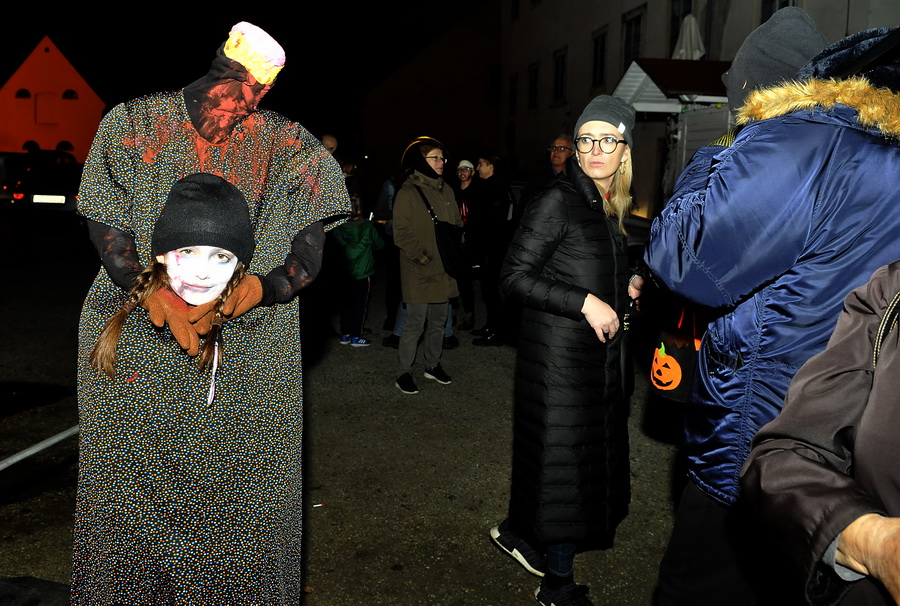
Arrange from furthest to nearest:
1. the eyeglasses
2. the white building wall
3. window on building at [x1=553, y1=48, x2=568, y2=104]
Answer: window on building at [x1=553, y1=48, x2=568, y2=104], the white building wall, the eyeglasses

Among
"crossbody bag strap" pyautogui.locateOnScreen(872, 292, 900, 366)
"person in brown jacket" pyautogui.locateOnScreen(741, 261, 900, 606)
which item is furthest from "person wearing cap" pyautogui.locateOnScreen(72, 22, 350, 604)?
"crossbody bag strap" pyautogui.locateOnScreen(872, 292, 900, 366)

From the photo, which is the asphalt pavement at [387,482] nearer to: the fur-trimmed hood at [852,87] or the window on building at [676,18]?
the fur-trimmed hood at [852,87]

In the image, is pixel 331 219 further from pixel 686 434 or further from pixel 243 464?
pixel 686 434

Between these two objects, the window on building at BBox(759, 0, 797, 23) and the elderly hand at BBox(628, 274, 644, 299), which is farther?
the window on building at BBox(759, 0, 797, 23)

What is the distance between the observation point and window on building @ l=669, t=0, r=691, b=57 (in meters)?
17.9

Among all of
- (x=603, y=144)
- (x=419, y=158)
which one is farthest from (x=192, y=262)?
(x=419, y=158)

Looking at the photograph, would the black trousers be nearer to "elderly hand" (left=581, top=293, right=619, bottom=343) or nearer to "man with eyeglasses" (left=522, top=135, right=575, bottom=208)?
"elderly hand" (left=581, top=293, right=619, bottom=343)

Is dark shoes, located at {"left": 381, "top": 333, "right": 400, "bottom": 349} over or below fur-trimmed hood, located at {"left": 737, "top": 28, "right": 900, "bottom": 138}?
below

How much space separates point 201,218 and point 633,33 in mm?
20678

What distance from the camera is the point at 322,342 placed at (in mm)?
7965

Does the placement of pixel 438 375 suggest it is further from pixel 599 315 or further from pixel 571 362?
pixel 599 315

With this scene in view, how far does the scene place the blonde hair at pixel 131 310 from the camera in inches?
81.6

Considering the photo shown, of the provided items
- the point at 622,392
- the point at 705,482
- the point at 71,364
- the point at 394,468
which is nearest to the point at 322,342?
the point at 71,364

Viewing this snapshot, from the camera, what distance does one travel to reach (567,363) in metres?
3.16
